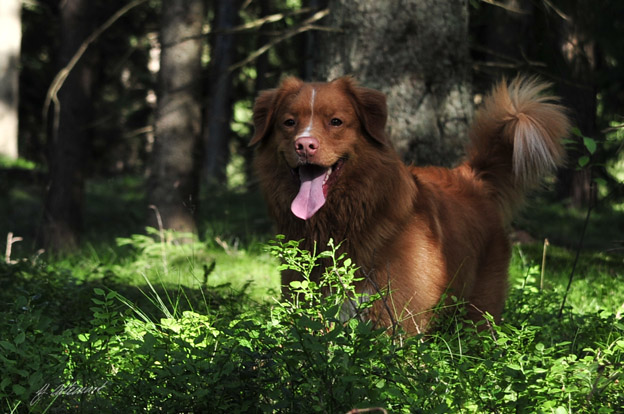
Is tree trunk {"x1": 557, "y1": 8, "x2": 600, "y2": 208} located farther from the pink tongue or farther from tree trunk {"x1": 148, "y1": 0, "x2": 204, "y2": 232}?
tree trunk {"x1": 148, "y1": 0, "x2": 204, "y2": 232}

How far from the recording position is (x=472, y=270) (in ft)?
15.6

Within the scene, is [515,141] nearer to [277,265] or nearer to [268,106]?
[268,106]

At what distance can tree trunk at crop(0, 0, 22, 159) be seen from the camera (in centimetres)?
1711

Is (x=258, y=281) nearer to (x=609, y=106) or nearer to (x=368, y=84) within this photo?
(x=368, y=84)

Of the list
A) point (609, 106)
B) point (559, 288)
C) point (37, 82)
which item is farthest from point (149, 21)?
point (559, 288)

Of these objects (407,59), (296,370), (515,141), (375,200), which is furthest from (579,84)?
(296,370)

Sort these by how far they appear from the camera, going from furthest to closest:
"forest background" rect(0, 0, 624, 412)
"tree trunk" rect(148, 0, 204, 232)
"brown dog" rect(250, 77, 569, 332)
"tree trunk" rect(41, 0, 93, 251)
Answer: "tree trunk" rect(41, 0, 93, 251)
"tree trunk" rect(148, 0, 204, 232)
"brown dog" rect(250, 77, 569, 332)
"forest background" rect(0, 0, 624, 412)

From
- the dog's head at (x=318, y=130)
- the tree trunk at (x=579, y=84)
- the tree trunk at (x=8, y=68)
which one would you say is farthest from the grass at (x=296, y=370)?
the tree trunk at (x=8, y=68)

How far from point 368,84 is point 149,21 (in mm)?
22270

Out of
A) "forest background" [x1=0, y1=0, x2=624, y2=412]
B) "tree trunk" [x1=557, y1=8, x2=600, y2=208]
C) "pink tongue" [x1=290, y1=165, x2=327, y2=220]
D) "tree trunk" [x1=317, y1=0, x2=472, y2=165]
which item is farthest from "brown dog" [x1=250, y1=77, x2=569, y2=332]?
"tree trunk" [x1=317, y1=0, x2=472, y2=165]

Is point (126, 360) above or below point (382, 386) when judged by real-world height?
below

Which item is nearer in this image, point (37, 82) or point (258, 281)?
point (258, 281)

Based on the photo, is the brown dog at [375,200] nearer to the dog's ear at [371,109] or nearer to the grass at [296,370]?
the dog's ear at [371,109]

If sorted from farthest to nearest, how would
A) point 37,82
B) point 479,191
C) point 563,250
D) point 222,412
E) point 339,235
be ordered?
point 37,82, point 563,250, point 479,191, point 339,235, point 222,412
